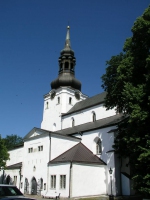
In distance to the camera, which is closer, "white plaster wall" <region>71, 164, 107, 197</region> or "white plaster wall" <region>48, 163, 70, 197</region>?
"white plaster wall" <region>48, 163, 70, 197</region>

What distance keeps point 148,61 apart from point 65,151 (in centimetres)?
1633

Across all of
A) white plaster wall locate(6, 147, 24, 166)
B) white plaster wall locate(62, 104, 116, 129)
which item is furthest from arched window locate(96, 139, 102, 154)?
white plaster wall locate(6, 147, 24, 166)

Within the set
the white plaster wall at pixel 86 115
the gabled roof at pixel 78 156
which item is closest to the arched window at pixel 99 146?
the gabled roof at pixel 78 156

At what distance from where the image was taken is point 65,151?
93.4 feet

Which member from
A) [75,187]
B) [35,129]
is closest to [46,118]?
[35,129]

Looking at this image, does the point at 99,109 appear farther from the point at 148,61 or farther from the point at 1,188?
the point at 1,188

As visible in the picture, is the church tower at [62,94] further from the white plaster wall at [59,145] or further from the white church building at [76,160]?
the white plaster wall at [59,145]

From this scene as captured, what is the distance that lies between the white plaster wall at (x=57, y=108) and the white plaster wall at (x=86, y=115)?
166 centimetres

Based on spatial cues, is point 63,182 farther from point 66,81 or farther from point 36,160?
point 66,81

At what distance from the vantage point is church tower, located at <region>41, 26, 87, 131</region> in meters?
40.7

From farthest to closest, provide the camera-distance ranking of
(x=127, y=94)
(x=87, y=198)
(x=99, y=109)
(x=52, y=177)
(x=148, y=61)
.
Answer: (x=99, y=109) → (x=52, y=177) → (x=87, y=198) → (x=127, y=94) → (x=148, y=61)

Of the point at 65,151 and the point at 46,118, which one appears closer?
the point at 65,151

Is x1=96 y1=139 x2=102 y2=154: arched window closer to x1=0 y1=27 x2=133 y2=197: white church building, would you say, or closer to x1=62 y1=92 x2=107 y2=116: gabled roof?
x1=0 y1=27 x2=133 y2=197: white church building

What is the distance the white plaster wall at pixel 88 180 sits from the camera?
76.5 ft
